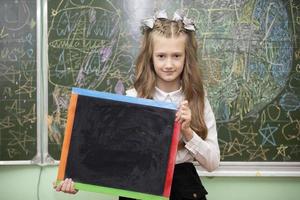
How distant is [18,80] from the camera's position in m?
1.99

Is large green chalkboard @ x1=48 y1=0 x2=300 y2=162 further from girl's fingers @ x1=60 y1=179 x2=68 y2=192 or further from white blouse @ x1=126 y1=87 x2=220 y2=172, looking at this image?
girl's fingers @ x1=60 y1=179 x2=68 y2=192

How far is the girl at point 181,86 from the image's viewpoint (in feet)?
3.89

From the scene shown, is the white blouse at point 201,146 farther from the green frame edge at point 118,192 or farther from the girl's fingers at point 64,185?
the girl's fingers at point 64,185

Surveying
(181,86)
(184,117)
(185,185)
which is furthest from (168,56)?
(185,185)

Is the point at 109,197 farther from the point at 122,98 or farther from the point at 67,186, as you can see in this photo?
the point at 122,98

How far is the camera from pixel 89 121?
3.60 ft

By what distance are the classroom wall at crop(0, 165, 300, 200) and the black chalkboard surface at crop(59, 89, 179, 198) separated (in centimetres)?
106

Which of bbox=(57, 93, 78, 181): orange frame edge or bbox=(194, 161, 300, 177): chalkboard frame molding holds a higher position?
bbox=(57, 93, 78, 181): orange frame edge

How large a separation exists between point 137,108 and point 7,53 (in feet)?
4.01

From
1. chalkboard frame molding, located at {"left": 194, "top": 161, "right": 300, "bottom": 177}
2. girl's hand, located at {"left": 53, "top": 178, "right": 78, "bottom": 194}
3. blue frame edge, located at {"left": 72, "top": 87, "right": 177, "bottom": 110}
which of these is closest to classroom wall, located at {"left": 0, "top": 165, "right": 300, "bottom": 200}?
chalkboard frame molding, located at {"left": 194, "top": 161, "right": 300, "bottom": 177}

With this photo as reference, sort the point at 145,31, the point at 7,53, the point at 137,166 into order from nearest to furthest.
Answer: the point at 137,166, the point at 145,31, the point at 7,53

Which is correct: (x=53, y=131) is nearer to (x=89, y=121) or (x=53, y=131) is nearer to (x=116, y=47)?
(x=116, y=47)

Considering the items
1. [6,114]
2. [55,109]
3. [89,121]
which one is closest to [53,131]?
[55,109]

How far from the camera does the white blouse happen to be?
1.13 metres
